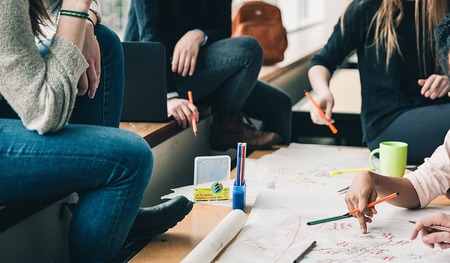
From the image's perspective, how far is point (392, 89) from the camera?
7.32 feet

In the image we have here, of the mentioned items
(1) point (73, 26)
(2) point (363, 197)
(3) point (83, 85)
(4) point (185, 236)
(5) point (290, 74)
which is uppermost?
(1) point (73, 26)

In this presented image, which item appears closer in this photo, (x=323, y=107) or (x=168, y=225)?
(x=168, y=225)

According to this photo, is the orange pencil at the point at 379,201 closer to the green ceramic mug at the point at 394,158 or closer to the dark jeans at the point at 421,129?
the green ceramic mug at the point at 394,158

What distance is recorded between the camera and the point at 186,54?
2.21m

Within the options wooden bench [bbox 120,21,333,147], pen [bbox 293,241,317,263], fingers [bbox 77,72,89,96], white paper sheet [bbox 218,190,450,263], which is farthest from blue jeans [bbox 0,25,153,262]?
wooden bench [bbox 120,21,333,147]

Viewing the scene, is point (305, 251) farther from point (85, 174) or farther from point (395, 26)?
point (395, 26)

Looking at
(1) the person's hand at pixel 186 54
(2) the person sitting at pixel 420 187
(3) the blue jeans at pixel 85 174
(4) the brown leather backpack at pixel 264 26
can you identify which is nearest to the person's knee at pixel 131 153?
(3) the blue jeans at pixel 85 174

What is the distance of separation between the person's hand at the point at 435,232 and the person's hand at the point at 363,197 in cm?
14

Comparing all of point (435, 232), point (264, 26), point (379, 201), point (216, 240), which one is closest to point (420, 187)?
point (379, 201)

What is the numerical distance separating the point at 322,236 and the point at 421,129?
89 centimetres

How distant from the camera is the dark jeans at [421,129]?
7.05ft

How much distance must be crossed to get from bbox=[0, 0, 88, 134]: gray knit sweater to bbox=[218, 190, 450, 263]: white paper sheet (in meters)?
0.43

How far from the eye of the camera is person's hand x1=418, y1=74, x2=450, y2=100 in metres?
2.13

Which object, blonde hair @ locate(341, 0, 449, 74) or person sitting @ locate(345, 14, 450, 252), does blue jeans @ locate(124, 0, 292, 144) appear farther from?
person sitting @ locate(345, 14, 450, 252)
